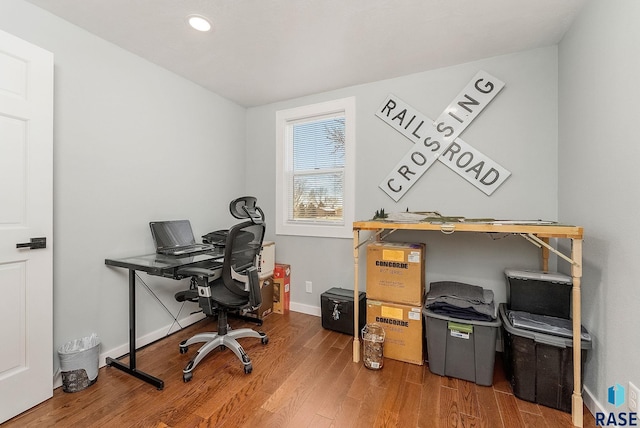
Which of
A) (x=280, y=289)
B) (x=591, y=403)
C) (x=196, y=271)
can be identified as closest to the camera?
(x=591, y=403)

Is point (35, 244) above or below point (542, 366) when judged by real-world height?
above

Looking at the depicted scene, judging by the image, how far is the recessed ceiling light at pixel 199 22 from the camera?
178cm

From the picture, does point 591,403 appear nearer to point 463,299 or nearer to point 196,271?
point 463,299

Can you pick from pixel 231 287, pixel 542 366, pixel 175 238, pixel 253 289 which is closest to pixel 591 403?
pixel 542 366

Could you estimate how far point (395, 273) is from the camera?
6.93ft

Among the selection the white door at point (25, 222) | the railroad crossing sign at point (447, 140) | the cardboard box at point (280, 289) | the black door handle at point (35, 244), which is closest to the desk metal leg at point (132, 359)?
the white door at point (25, 222)

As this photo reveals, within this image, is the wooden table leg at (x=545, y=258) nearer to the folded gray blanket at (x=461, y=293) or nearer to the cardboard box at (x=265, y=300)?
the folded gray blanket at (x=461, y=293)

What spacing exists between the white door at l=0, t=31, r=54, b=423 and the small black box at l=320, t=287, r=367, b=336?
198 cm

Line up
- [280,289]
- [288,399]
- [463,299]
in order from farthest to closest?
1. [280,289]
2. [463,299]
3. [288,399]

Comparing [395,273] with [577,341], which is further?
[395,273]

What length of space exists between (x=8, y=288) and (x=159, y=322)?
3.69 ft

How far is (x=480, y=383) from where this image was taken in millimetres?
1809

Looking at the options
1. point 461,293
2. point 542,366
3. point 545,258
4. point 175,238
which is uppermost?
point 175,238

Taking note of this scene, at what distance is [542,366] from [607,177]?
3.73ft
